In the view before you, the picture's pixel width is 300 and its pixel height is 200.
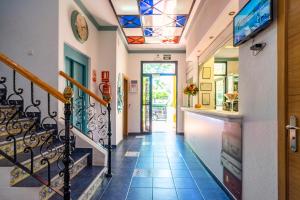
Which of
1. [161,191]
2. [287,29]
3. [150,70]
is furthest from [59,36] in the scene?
[150,70]

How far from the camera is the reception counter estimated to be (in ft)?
9.34

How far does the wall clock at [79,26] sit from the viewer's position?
4.56m

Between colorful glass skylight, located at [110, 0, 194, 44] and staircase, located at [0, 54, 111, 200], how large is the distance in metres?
2.43

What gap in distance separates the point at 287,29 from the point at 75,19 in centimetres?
384

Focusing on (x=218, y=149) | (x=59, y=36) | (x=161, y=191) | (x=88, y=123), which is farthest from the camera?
(x=88, y=123)

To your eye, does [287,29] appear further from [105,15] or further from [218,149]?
[105,15]

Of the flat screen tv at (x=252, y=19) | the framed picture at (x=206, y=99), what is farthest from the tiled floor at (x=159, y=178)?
the flat screen tv at (x=252, y=19)

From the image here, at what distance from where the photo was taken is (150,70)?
9.44 meters

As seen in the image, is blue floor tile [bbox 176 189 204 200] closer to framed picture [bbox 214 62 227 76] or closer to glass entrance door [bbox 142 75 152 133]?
framed picture [bbox 214 62 227 76]

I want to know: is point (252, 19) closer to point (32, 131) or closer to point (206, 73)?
point (32, 131)

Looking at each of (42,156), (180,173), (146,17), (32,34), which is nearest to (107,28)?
(146,17)

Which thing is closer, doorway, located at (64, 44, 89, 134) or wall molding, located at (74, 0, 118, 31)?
A: doorway, located at (64, 44, 89, 134)

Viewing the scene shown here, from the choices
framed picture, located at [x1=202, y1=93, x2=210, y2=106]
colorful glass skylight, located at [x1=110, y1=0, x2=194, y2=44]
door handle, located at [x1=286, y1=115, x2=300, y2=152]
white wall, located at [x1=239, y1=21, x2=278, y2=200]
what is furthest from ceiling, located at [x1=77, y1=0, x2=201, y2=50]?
door handle, located at [x1=286, y1=115, x2=300, y2=152]

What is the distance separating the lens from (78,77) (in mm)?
5445
